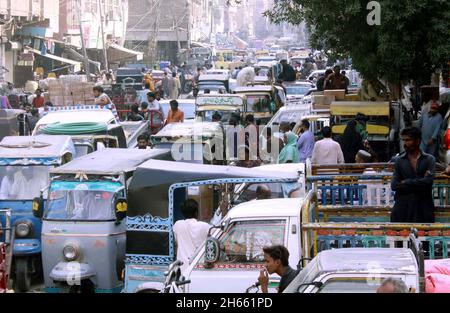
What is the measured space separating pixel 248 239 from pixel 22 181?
5.82 meters

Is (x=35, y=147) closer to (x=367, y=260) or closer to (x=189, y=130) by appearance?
(x=189, y=130)

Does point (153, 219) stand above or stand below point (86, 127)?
below

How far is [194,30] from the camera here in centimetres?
9162

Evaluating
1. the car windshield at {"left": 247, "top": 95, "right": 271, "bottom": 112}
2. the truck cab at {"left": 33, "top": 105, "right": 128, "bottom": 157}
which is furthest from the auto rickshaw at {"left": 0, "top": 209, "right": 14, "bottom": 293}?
the car windshield at {"left": 247, "top": 95, "right": 271, "bottom": 112}

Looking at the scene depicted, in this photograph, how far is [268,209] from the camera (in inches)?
368

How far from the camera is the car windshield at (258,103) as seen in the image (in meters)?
26.9

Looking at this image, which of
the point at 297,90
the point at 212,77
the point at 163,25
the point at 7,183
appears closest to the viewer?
the point at 7,183

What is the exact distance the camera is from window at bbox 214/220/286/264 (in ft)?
29.6

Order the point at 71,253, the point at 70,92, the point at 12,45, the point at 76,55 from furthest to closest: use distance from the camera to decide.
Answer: the point at 76,55 < the point at 12,45 < the point at 70,92 < the point at 71,253

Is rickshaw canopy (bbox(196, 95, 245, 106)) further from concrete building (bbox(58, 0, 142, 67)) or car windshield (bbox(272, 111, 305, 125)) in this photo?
concrete building (bbox(58, 0, 142, 67))

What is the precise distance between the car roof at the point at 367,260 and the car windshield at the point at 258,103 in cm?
1972

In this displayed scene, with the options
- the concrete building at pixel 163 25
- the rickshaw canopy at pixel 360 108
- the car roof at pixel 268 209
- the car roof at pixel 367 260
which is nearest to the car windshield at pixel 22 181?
the car roof at pixel 268 209

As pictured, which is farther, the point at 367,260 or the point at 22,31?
the point at 22,31

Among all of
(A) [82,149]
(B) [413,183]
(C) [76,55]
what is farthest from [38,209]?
(C) [76,55]
